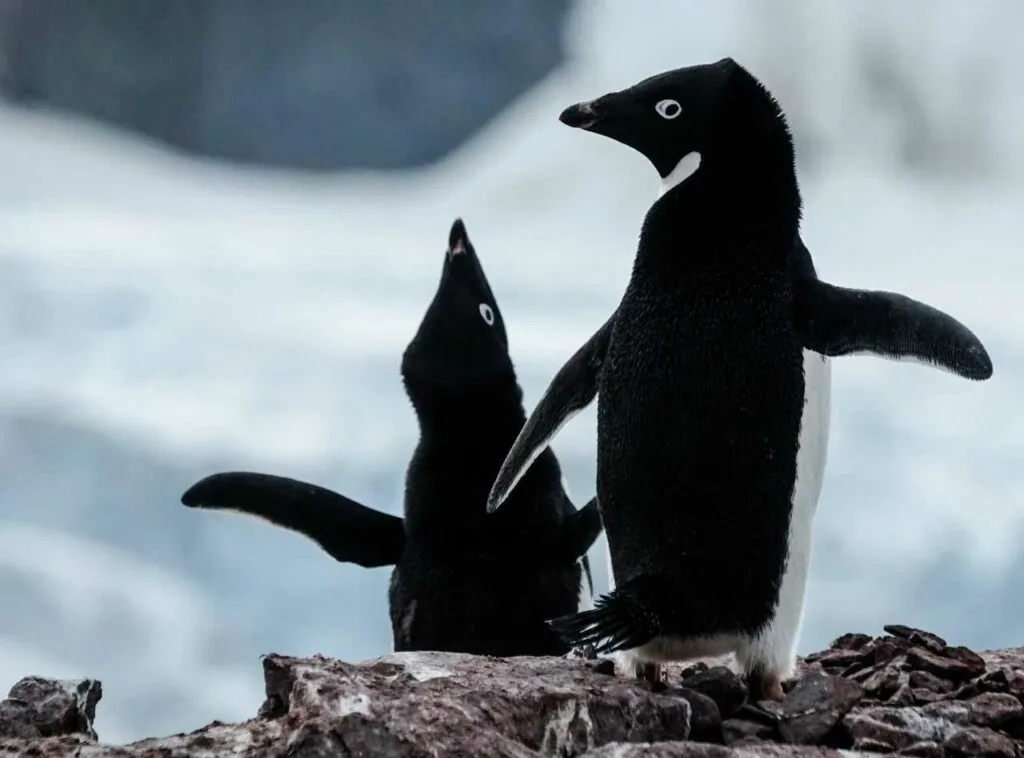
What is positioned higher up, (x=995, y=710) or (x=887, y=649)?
(x=887, y=649)

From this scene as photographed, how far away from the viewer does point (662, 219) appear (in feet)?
7.59

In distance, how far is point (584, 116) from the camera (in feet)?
7.82

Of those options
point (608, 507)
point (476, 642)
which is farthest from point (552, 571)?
point (608, 507)

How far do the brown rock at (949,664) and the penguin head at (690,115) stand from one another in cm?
102

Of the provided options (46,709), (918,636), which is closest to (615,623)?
(918,636)

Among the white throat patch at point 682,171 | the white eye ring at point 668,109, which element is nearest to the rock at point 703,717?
the white throat patch at point 682,171

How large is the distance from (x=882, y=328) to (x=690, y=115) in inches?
22.8

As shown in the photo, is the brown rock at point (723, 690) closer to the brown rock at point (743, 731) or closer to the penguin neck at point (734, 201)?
the brown rock at point (743, 731)

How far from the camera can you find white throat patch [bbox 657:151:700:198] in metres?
2.30

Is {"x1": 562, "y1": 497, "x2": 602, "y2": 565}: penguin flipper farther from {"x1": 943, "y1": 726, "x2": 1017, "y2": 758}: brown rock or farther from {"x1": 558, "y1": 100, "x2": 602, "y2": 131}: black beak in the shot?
{"x1": 943, "y1": 726, "x2": 1017, "y2": 758}: brown rock

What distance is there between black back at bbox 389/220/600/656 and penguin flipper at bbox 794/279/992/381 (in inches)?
48.6

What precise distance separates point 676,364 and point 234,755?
1081 mm

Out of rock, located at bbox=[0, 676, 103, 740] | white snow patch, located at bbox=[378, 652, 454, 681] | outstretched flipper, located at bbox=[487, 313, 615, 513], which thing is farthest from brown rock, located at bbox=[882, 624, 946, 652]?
rock, located at bbox=[0, 676, 103, 740]

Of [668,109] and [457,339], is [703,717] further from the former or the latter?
[457,339]
